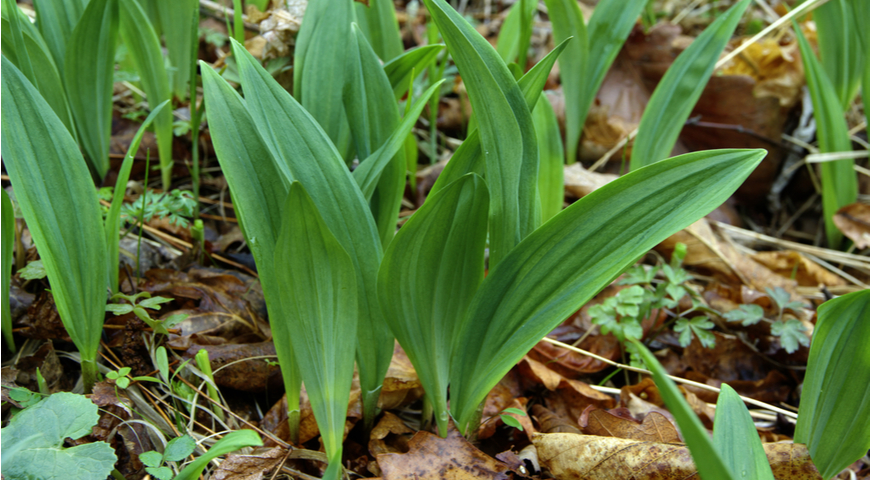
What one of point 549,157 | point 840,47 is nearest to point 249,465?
point 549,157

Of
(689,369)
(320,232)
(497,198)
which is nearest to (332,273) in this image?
(320,232)

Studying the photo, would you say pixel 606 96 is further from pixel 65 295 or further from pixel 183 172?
pixel 65 295

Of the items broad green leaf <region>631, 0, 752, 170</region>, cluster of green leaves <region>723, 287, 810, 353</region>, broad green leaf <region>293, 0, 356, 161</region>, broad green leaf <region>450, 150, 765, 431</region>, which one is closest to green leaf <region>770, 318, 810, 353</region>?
cluster of green leaves <region>723, 287, 810, 353</region>

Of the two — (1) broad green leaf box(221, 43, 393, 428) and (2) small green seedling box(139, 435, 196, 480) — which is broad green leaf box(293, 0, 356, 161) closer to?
(1) broad green leaf box(221, 43, 393, 428)

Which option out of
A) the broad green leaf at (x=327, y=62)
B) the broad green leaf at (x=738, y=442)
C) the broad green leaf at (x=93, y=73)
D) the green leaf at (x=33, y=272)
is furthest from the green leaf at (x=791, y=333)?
the broad green leaf at (x=93, y=73)

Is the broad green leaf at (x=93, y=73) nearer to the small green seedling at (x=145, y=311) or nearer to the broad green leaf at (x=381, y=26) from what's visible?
the small green seedling at (x=145, y=311)

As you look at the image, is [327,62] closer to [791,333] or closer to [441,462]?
[441,462]
